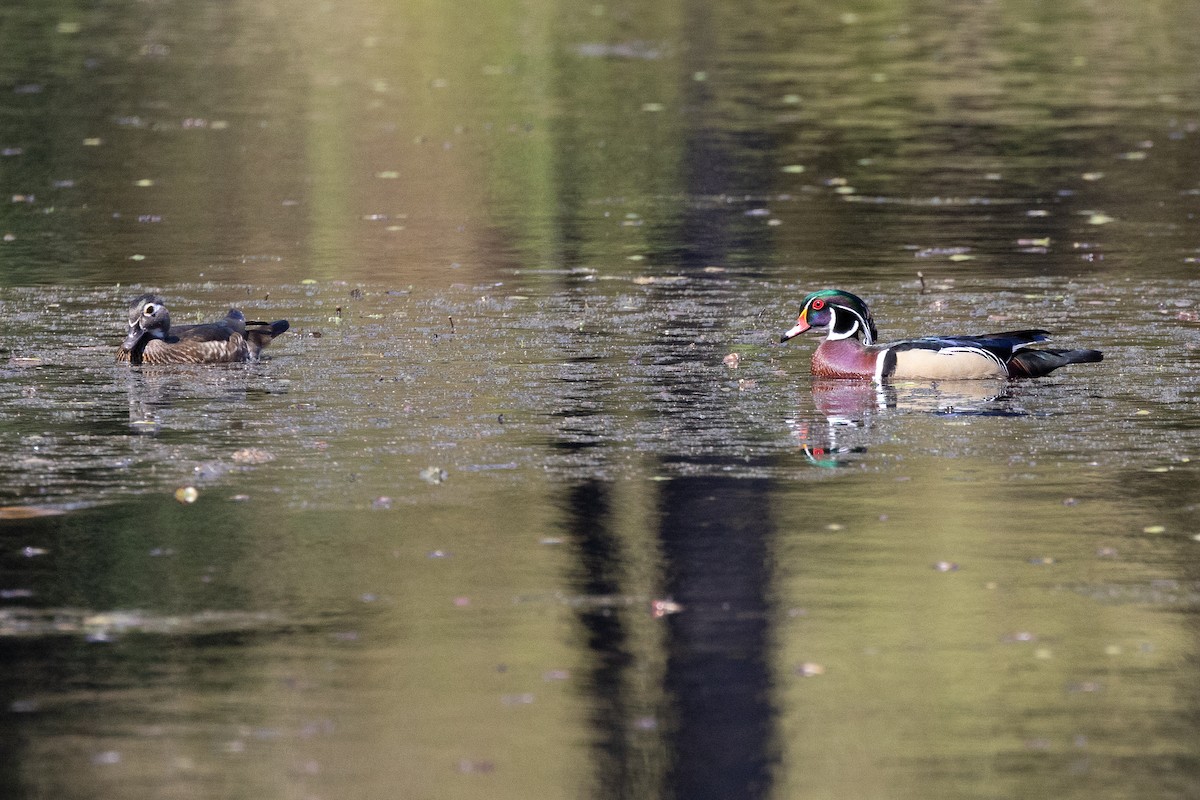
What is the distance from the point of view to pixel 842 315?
12625mm

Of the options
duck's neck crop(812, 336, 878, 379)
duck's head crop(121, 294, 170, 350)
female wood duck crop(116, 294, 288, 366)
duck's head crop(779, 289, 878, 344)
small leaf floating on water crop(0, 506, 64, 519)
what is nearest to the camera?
small leaf floating on water crop(0, 506, 64, 519)

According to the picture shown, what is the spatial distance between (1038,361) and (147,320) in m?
4.91

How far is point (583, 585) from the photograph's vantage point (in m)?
8.32

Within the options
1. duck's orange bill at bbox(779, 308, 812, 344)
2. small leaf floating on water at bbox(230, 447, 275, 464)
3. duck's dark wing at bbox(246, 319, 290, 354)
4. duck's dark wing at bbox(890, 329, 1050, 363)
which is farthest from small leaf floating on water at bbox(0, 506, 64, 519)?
duck's dark wing at bbox(890, 329, 1050, 363)

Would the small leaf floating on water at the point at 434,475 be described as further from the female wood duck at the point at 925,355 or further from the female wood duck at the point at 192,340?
the female wood duck at the point at 192,340

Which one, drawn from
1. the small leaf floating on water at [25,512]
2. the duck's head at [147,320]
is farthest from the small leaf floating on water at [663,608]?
the duck's head at [147,320]

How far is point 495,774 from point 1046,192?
14.9m

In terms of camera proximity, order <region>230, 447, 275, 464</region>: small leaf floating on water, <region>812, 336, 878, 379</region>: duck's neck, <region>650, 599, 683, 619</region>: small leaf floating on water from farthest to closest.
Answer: <region>812, 336, 878, 379</region>: duck's neck < <region>230, 447, 275, 464</region>: small leaf floating on water < <region>650, 599, 683, 619</region>: small leaf floating on water

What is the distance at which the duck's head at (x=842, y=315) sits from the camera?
41.3 ft

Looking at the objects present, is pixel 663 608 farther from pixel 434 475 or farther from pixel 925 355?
pixel 925 355

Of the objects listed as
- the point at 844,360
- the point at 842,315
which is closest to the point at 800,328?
the point at 842,315

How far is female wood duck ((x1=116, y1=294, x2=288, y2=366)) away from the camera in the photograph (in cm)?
1291

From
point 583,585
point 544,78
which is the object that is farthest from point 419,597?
point 544,78

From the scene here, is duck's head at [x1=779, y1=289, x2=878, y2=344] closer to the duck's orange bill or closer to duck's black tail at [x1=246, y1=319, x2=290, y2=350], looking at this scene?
the duck's orange bill
